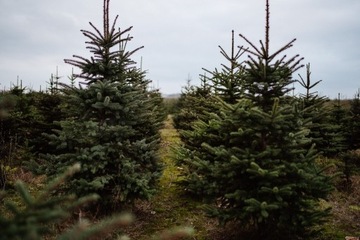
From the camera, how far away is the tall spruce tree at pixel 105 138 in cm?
652

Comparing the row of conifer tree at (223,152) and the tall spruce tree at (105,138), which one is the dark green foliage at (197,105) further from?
the tall spruce tree at (105,138)

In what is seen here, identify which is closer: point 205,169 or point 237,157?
point 237,157

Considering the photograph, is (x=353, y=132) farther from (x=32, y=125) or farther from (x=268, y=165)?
(x=32, y=125)

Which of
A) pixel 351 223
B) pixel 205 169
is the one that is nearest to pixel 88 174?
pixel 205 169

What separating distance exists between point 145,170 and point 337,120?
1057cm

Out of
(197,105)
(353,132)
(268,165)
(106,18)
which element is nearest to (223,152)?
(268,165)

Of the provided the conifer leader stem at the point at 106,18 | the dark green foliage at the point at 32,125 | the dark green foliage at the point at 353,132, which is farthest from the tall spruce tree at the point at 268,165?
the dark green foliage at the point at 353,132

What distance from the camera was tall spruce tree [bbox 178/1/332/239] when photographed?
5074 millimetres

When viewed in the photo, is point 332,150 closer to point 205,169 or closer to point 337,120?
point 337,120

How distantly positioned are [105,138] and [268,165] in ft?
11.9

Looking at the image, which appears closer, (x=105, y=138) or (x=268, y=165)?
(x=268, y=165)

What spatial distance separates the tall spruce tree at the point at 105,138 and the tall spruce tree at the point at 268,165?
1.68 meters

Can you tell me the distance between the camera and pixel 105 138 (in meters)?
6.87

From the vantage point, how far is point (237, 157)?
17.7 ft
